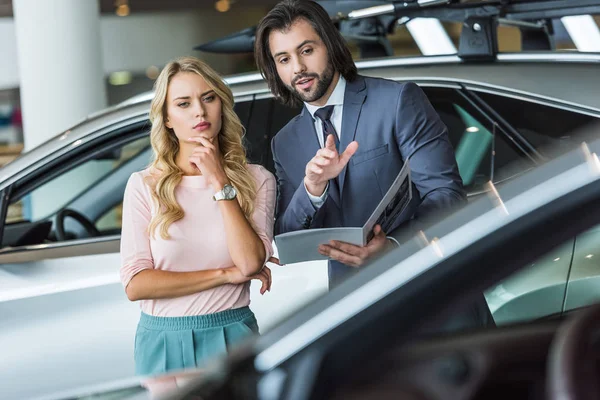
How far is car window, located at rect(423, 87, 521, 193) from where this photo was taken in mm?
3656

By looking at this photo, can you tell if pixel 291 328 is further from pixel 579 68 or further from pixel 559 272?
pixel 579 68

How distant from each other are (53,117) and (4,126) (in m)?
6.02

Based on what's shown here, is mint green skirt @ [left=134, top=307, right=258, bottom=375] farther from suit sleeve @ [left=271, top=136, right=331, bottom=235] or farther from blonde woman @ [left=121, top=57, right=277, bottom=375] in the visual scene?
suit sleeve @ [left=271, top=136, right=331, bottom=235]

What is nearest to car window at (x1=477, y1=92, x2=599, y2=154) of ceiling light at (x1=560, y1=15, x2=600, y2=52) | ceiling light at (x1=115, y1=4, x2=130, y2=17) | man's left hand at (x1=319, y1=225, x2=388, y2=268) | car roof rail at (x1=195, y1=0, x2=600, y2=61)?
car roof rail at (x1=195, y1=0, x2=600, y2=61)

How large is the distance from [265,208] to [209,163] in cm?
23

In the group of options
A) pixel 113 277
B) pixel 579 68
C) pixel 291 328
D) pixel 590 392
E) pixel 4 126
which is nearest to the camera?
pixel 590 392

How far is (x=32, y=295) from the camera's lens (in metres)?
3.71

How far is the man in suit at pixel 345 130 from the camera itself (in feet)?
8.85

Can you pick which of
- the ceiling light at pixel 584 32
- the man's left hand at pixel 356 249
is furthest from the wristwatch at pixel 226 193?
the ceiling light at pixel 584 32

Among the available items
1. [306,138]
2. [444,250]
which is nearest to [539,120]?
[306,138]

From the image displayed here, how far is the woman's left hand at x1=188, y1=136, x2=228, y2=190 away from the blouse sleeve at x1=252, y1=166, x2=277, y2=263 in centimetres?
15

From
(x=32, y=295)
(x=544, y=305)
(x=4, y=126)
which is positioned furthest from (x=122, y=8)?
(x=544, y=305)

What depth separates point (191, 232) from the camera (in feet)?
8.79

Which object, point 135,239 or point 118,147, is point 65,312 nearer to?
point 118,147
